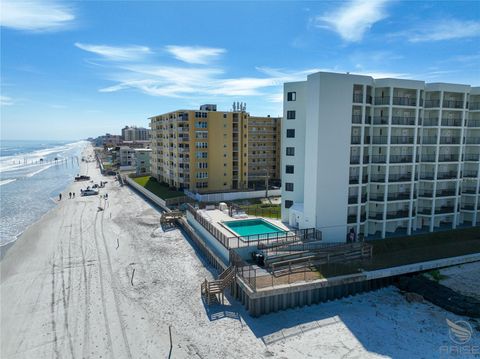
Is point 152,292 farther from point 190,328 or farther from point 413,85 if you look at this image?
point 413,85

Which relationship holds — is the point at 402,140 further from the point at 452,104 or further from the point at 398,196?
the point at 452,104

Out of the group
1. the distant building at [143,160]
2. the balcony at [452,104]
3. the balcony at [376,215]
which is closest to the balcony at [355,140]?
the balcony at [376,215]

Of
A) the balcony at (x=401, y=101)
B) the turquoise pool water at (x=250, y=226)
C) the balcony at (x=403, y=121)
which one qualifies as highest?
the balcony at (x=401, y=101)

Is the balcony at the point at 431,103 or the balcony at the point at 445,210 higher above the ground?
the balcony at the point at 431,103

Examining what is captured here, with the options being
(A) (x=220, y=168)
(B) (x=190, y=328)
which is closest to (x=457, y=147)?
(B) (x=190, y=328)

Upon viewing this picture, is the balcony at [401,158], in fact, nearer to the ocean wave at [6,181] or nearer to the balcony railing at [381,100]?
the balcony railing at [381,100]

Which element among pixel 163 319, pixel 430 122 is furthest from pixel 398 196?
pixel 163 319
